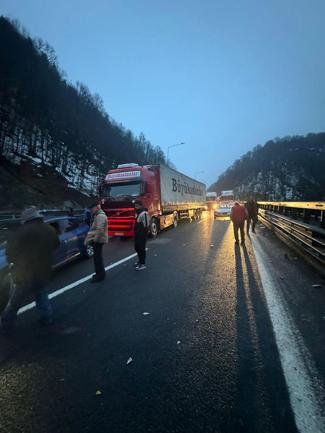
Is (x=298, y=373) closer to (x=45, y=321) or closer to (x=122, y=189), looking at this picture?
(x=45, y=321)

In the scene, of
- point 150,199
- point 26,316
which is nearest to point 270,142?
point 150,199

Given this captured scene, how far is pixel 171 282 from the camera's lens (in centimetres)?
570

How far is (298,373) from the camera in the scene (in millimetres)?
2604

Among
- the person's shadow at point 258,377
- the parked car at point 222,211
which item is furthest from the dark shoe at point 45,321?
the parked car at point 222,211

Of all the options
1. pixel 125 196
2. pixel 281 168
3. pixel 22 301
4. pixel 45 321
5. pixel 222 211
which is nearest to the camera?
pixel 22 301

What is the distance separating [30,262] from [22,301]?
59 centimetres

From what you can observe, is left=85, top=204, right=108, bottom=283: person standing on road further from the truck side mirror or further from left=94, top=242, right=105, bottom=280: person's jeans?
the truck side mirror

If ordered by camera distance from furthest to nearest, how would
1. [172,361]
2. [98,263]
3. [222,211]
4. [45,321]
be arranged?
1. [222,211]
2. [98,263]
3. [45,321]
4. [172,361]

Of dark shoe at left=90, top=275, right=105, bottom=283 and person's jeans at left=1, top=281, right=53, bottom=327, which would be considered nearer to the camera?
person's jeans at left=1, top=281, right=53, bottom=327

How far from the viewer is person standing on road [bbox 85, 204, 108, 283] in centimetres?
602

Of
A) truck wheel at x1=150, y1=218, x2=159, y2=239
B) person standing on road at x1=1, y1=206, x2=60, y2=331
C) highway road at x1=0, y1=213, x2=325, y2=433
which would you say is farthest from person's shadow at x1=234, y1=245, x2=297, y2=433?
truck wheel at x1=150, y1=218, x2=159, y2=239

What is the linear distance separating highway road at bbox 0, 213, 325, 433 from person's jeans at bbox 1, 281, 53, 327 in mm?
205

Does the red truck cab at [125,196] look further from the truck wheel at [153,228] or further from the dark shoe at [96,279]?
the dark shoe at [96,279]

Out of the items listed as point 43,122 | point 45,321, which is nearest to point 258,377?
point 45,321
